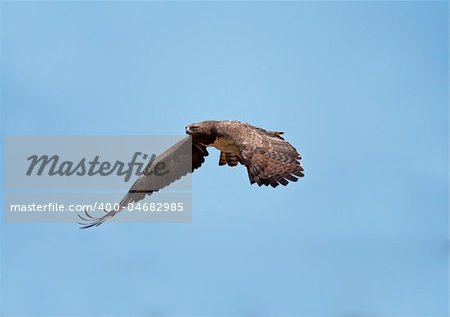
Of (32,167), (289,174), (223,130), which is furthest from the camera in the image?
(32,167)

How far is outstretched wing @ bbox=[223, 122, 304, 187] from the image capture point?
56.0ft

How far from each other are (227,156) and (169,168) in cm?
161

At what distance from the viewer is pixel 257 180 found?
672 inches

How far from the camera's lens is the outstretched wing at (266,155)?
56.0 feet

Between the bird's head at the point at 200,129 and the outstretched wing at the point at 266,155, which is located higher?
the bird's head at the point at 200,129

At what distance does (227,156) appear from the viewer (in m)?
19.8

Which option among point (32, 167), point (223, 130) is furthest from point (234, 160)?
point (32, 167)

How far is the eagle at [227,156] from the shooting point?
17.2 m

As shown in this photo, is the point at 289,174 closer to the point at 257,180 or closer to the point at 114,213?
the point at 257,180

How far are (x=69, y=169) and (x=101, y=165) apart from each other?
2.31 feet

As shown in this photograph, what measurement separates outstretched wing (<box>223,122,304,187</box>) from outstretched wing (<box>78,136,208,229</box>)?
171 centimetres

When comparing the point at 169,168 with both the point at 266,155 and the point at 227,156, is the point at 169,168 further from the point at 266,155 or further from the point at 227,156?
Answer: the point at 266,155

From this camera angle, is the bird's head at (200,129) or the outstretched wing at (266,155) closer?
the outstretched wing at (266,155)

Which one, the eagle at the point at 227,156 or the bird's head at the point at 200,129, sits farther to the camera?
the bird's head at the point at 200,129
